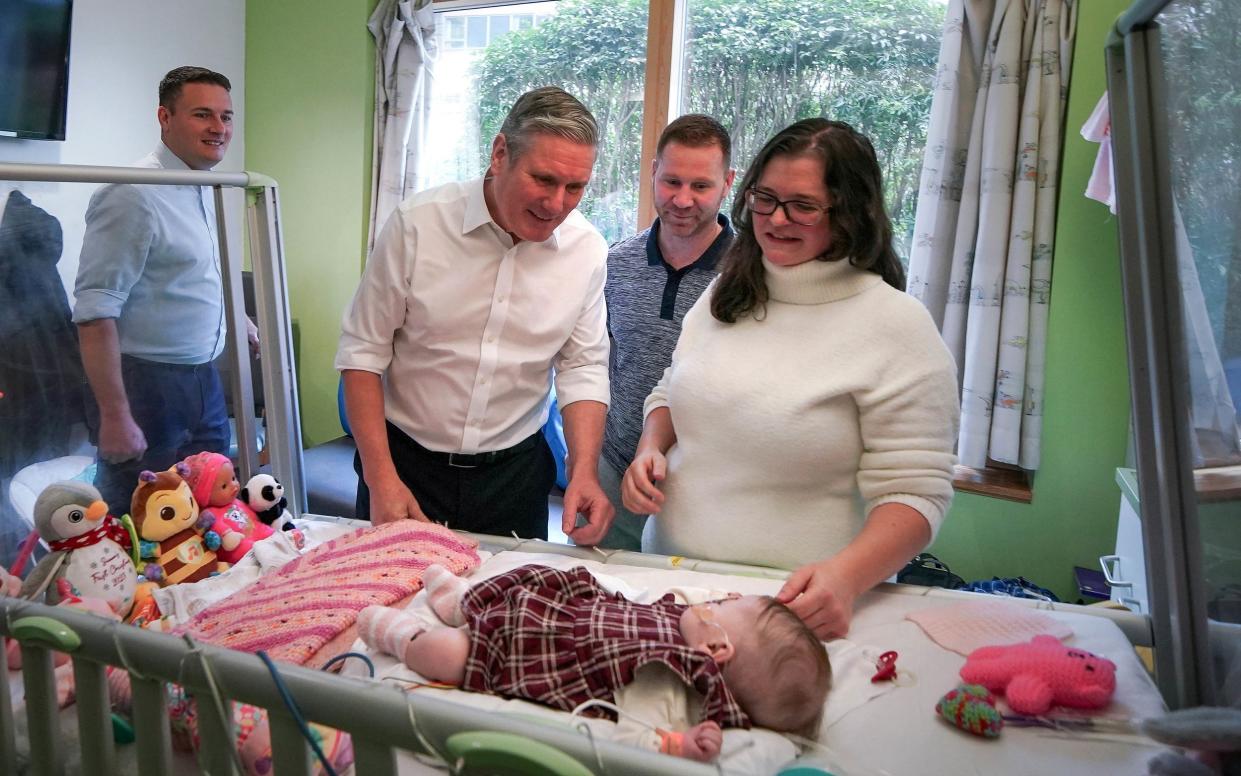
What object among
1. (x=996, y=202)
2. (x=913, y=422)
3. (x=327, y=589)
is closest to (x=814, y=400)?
(x=913, y=422)

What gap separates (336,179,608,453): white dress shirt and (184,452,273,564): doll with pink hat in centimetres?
26

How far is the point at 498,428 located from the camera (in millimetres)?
1712

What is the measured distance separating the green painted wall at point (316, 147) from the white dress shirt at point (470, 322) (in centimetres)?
260

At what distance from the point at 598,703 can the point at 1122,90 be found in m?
1.05

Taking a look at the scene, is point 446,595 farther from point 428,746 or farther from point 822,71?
point 822,71

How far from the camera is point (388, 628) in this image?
3.83 feet

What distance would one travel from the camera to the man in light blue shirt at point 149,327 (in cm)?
162

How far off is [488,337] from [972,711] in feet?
3.17

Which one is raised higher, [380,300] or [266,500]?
[380,300]

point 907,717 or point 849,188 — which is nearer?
point 907,717

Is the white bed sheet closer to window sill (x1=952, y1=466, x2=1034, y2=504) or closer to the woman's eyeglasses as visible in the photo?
the woman's eyeglasses

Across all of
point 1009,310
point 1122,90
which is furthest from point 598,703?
point 1009,310

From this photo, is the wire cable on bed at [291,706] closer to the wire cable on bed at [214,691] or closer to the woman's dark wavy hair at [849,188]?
the wire cable on bed at [214,691]

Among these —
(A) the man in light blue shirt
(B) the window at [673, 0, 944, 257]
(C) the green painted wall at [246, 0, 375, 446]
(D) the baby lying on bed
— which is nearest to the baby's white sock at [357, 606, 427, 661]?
(D) the baby lying on bed
